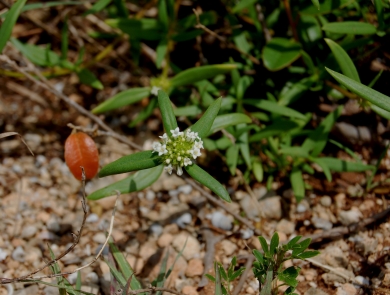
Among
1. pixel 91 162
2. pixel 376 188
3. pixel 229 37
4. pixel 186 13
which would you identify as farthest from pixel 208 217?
pixel 186 13

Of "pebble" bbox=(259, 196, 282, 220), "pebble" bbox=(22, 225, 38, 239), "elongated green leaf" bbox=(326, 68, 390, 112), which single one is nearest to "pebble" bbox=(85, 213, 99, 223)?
"pebble" bbox=(22, 225, 38, 239)

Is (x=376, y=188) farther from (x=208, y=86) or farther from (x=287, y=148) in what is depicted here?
(x=208, y=86)

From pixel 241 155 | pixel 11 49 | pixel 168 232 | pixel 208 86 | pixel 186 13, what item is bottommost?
pixel 168 232

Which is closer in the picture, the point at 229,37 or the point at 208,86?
the point at 208,86

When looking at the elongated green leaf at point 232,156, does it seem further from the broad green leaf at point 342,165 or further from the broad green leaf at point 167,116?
the broad green leaf at point 167,116

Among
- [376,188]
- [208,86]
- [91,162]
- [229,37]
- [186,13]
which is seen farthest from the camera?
[186,13]

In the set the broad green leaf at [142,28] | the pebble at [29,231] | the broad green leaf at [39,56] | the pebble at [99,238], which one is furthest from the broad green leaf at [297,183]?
the broad green leaf at [39,56]

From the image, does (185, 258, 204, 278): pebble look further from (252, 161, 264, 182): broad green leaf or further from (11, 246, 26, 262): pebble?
(11, 246, 26, 262): pebble
